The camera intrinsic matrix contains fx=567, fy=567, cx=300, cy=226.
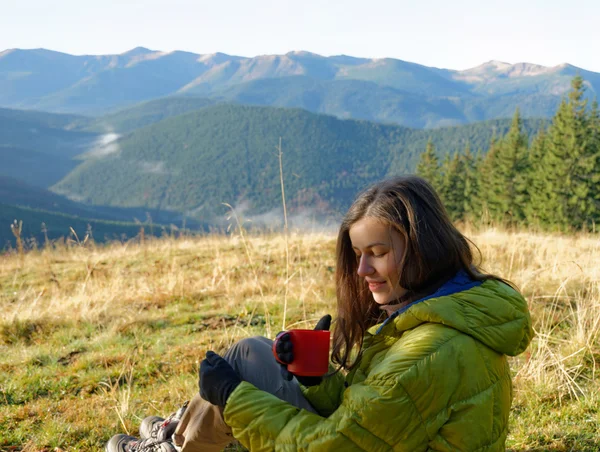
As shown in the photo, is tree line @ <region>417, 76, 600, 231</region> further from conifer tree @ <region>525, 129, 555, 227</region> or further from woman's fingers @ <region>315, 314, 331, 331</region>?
woman's fingers @ <region>315, 314, 331, 331</region>

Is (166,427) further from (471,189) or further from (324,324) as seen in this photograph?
(471,189)

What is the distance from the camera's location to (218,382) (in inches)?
61.1

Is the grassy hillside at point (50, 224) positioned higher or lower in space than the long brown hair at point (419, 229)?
lower

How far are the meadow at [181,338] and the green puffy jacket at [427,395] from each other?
45.3 inches

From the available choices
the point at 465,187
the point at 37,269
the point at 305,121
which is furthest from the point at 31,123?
the point at 37,269

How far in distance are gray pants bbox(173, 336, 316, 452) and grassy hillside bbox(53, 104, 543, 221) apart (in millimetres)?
111799

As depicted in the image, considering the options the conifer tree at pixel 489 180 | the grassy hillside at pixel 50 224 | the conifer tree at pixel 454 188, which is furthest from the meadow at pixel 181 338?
the grassy hillside at pixel 50 224

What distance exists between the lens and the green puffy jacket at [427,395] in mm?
1327

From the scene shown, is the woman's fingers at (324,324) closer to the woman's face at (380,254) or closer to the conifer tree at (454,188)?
the woman's face at (380,254)

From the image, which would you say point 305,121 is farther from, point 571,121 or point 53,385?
point 53,385

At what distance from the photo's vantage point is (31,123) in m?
191

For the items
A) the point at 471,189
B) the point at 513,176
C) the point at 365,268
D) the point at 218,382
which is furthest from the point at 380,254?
the point at 471,189

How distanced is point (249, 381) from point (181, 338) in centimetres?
245

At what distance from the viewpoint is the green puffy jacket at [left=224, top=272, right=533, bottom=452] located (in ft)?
4.35
